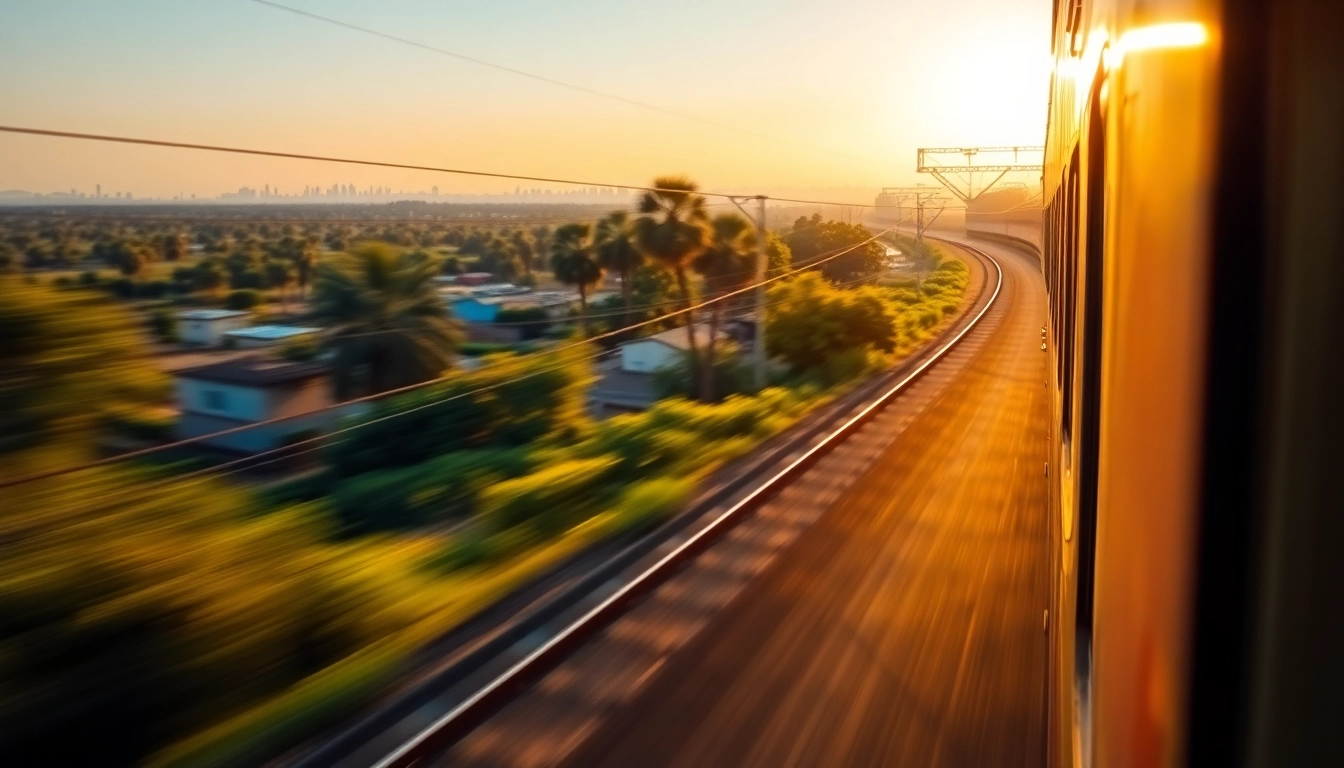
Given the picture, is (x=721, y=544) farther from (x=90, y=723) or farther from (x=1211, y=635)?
(x=1211, y=635)

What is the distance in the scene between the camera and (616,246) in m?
22.2

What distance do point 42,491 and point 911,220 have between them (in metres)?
54.9

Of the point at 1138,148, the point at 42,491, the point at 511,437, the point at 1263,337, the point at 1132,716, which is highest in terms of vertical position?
the point at 1138,148

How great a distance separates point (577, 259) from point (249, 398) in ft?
41.9

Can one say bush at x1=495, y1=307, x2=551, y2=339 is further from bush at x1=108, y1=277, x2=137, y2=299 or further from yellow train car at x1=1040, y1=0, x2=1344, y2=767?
yellow train car at x1=1040, y1=0, x2=1344, y2=767

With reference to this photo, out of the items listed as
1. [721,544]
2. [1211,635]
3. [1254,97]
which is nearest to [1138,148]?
[1254,97]

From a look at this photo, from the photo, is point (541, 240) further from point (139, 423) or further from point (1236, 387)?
point (1236, 387)

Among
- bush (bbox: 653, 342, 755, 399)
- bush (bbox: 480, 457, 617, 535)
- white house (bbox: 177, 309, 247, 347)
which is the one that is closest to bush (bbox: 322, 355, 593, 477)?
white house (bbox: 177, 309, 247, 347)

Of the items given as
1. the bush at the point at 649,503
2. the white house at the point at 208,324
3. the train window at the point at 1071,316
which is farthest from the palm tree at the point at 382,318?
the train window at the point at 1071,316

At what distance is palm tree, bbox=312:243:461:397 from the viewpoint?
1208 cm

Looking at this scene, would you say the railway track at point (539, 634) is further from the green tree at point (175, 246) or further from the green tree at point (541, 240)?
the green tree at point (541, 240)

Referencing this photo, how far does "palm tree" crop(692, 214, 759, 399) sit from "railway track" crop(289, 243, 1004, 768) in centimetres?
1167

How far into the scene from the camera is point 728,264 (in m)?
24.0

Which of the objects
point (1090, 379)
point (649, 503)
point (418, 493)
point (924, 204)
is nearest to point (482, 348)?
point (418, 493)
